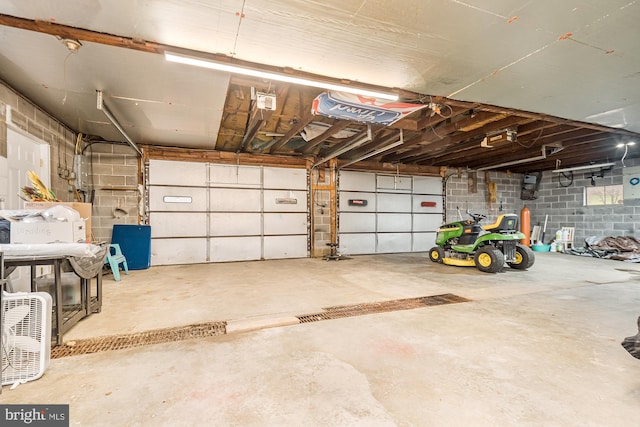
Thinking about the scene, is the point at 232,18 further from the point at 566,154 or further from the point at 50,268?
the point at 566,154

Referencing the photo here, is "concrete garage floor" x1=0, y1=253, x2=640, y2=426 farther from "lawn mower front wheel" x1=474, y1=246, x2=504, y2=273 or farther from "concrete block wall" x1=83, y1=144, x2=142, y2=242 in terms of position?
"concrete block wall" x1=83, y1=144, x2=142, y2=242

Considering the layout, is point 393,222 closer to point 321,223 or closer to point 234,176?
point 321,223

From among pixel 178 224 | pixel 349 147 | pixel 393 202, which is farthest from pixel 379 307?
pixel 393 202

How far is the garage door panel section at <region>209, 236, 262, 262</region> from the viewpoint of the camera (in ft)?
21.0

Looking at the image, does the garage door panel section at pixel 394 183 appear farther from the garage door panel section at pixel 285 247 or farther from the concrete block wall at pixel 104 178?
the concrete block wall at pixel 104 178

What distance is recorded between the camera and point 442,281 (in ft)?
14.1

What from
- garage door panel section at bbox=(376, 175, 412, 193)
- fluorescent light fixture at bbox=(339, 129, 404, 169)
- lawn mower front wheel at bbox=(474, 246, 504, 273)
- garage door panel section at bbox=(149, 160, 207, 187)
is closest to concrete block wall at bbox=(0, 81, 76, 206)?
garage door panel section at bbox=(149, 160, 207, 187)

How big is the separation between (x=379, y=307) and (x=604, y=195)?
28.4 feet

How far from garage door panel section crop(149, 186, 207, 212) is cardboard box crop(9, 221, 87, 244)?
3.92 metres

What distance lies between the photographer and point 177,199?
6.13 meters

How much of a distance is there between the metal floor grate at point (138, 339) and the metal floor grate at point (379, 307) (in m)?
0.83

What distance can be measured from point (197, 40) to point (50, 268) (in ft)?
13.6

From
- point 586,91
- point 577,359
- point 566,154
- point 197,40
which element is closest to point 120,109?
point 197,40

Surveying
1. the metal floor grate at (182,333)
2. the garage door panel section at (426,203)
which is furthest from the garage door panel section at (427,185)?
the metal floor grate at (182,333)
